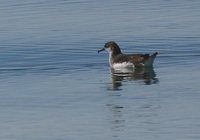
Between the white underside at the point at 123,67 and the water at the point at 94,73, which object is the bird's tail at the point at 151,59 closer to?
the water at the point at 94,73

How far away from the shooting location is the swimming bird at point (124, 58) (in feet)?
91.1

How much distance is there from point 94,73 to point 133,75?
3.73 feet

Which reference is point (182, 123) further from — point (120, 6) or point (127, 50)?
point (120, 6)

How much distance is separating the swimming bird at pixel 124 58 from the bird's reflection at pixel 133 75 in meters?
0.15

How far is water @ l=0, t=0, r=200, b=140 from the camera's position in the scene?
19.6 m

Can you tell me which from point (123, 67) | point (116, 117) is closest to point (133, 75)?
point (123, 67)

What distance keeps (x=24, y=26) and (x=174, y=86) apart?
12342 mm

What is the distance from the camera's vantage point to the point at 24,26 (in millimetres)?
35312

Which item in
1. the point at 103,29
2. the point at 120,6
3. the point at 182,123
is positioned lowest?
the point at 182,123

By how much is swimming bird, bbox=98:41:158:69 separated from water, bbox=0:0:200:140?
0.35 meters

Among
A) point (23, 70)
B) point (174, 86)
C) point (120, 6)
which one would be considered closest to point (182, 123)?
point (174, 86)

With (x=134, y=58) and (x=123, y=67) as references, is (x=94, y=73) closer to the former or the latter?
(x=134, y=58)

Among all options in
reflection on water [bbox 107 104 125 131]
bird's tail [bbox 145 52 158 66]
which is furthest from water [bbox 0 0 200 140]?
bird's tail [bbox 145 52 158 66]

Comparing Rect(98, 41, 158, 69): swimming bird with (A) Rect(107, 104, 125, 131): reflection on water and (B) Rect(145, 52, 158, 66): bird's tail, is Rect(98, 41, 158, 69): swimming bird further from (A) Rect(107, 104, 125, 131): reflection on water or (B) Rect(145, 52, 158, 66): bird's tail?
(A) Rect(107, 104, 125, 131): reflection on water
